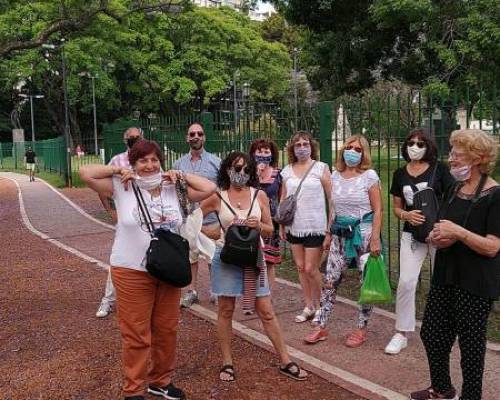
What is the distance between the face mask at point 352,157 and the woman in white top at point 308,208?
0.52 metres

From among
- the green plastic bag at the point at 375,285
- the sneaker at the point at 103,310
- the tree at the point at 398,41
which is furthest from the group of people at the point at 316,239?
the tree at the point at 398,41

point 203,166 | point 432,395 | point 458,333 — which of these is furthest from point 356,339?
point 203,166

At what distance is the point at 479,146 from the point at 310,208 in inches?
87.0

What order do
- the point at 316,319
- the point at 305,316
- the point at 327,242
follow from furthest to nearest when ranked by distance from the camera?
the point at 305,316 < the point at 327,242 < the point at 316,319

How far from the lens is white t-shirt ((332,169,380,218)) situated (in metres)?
5.14

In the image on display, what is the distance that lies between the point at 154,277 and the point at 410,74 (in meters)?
18.9

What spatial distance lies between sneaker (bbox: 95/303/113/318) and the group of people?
135cm

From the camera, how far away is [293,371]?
4.52 metres

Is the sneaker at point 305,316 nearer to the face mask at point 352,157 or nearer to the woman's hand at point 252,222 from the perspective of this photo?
the face mask at point 352,157

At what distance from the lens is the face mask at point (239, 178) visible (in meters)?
4.55

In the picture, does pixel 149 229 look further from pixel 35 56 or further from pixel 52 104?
pixel 52 104

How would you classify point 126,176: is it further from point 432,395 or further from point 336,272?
point 432,395

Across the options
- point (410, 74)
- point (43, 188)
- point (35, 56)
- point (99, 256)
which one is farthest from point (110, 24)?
point (35, 56)

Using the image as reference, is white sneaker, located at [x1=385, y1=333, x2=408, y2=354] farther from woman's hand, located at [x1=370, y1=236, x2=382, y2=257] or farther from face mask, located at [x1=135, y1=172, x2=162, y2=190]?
face mask, located at [x1=135, y1=172, x2=162, y2=190]
